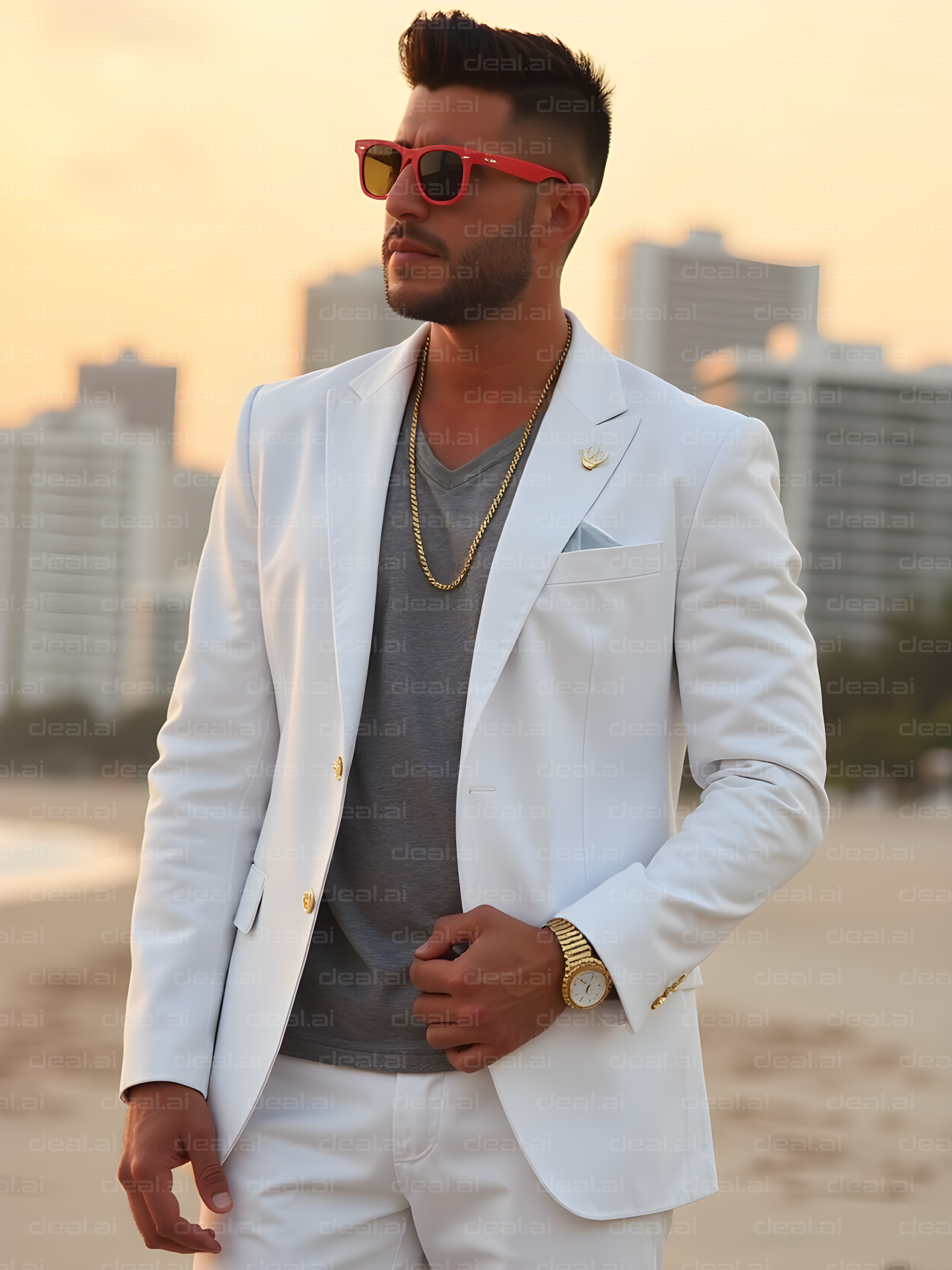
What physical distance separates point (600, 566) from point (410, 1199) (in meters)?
0.84

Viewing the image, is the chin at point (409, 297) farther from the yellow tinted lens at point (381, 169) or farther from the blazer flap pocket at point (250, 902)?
the blazer flap pocket at point (250, 902)

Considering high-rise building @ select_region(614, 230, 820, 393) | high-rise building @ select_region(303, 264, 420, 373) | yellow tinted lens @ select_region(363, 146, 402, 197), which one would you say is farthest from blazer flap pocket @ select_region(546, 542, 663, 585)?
high-rise building @ select_region(614, 230, 820, 393)

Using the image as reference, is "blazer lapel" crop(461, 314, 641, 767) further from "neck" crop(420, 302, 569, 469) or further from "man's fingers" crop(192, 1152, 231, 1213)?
"man's fingers" crop(192, 1152, 231, 1213)

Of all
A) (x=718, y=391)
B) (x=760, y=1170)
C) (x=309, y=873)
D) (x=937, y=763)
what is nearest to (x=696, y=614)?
(x=309, y=873)

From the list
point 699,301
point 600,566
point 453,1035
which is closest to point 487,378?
point 600,566

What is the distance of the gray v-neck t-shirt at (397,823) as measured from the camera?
1693 millimetres

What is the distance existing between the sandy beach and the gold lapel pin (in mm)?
4445

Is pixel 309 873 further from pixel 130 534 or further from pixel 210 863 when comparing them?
pixel 130 534

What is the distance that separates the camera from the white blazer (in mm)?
1657

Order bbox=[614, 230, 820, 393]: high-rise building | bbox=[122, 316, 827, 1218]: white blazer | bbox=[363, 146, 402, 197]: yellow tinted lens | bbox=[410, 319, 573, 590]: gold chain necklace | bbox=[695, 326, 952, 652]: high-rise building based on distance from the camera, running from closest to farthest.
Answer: bbox=[122, 316, 827, 1218]: white blazer, bbox=[410, 319, 573, 590]: gold chain necklace, bbox=[363, 146, 402, 197]: yellow tinted lens, bbox=[614, 230, 820, 393]: high-rise building, bbox=[695, 326, 952, 652]: high-rise building

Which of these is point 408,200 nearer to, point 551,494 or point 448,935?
point 551,494

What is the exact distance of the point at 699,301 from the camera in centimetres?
5919

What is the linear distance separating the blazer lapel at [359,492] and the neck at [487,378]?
6 centimetres

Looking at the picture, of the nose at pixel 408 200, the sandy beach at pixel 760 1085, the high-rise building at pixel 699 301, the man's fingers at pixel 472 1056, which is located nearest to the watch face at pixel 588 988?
the man's fingers at pixel 472 1056
